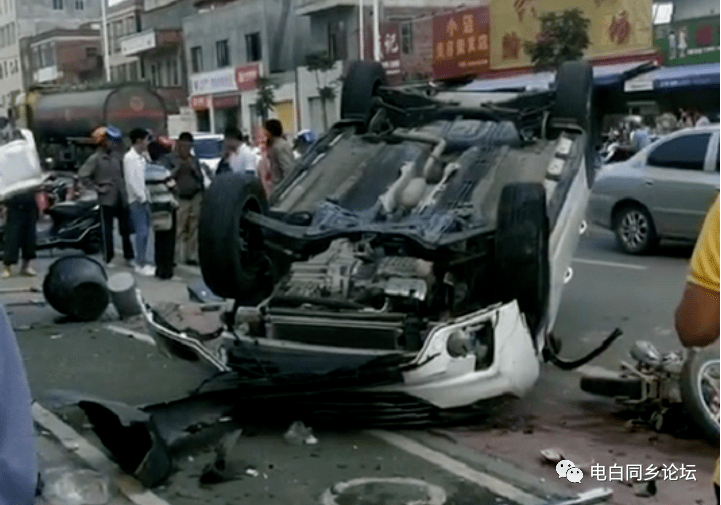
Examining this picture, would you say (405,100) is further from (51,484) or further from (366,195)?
(51,484)

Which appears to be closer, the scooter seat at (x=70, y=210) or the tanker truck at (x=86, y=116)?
the scooter seat at (x=70, y=210)

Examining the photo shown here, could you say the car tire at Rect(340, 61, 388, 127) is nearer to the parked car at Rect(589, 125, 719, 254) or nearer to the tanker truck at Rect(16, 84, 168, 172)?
the parked car at Rect(589, 125, 719, 254)

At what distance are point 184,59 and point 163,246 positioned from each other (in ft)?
156

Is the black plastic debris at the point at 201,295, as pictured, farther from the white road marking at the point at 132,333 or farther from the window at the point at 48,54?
the window at the point at 48,54

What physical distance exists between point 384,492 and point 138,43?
57942 mm

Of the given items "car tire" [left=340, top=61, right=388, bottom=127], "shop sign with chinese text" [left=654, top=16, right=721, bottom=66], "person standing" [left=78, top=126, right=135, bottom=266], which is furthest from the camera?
"shop sign with chinese text" [left=654, top=16, right=721, bottom=66]

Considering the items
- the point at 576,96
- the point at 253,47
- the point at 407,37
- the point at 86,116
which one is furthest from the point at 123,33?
the point at 576,96

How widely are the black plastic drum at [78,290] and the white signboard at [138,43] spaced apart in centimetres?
5138

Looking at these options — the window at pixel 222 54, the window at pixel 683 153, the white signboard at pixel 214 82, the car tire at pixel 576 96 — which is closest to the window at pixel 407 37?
the white signboard at pixel 214 82

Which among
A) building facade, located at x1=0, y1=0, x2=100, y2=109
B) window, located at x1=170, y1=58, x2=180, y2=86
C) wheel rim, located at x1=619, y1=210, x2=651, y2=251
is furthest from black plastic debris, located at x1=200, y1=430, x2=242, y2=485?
building facade, located at x1=0, y1=0, x2=100, y2=109

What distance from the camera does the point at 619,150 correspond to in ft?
71.5

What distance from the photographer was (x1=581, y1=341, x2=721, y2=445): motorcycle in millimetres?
5395

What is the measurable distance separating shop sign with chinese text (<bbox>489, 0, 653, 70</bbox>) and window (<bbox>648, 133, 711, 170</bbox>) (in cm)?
2058

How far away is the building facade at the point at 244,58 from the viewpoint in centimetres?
4769
